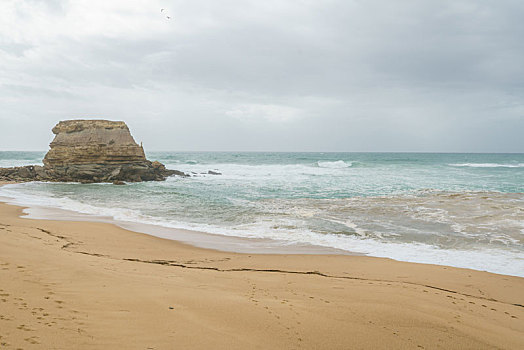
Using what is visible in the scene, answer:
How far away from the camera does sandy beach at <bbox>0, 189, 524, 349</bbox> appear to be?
10.0 feet

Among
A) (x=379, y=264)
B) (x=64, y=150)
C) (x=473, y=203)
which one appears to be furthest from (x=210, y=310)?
(x=64, y=150)

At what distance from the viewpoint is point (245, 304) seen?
3965 millimetres

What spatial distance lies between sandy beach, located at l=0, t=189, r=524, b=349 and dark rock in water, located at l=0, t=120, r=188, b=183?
2058cm

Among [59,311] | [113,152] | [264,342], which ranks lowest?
[264,342]

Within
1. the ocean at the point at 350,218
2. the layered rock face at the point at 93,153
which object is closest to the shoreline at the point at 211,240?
the ocean at the point at 350,218

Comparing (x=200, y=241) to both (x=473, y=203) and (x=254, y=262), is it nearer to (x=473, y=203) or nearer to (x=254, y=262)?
(x=254, y=262)

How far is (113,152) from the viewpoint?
26.0 m

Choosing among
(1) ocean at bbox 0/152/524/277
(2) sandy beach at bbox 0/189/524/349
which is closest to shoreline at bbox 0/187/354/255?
(1) ocean at bbox 0/152/524/277

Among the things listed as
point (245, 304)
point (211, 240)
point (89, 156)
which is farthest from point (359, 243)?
point (89, 156)

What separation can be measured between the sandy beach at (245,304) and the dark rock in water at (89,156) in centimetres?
2058

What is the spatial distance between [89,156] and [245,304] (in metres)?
26.1

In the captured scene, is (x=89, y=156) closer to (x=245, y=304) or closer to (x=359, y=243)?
(x=359, y=243)

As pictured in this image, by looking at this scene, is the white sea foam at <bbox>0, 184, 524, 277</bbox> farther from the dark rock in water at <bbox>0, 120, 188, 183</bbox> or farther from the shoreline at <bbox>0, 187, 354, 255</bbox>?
the dark rock in water at <bbox>0, 120, 188, 183</bbox>

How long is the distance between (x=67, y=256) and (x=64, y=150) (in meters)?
23.6
